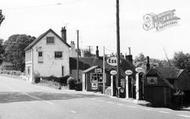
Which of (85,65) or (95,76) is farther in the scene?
(85,65)

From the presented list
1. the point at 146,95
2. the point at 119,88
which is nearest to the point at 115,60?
the point at 119,88

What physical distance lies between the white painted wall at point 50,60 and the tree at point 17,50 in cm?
3357

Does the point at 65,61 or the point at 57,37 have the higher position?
the point at 57,37

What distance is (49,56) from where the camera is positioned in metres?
73.4

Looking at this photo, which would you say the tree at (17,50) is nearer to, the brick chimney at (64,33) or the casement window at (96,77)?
the brick chimney at (64,33)

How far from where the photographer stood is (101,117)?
54.2 feet

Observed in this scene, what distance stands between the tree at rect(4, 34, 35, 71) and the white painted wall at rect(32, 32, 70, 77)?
3357 cm

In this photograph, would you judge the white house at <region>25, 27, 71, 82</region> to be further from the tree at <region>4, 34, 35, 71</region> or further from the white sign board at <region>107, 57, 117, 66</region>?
the white sign board at <region>107, 57, 117, 66</region>

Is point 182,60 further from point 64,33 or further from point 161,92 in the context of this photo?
point 161,92

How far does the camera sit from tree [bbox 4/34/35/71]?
10650 centimetres

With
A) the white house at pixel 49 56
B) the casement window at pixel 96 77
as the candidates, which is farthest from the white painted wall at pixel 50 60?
the casement window at pixel 96 77

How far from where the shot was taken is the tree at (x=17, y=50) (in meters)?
106

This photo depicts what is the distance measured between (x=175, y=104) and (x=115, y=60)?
819cm

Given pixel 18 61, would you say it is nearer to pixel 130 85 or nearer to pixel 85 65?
→ pixel 85 65
